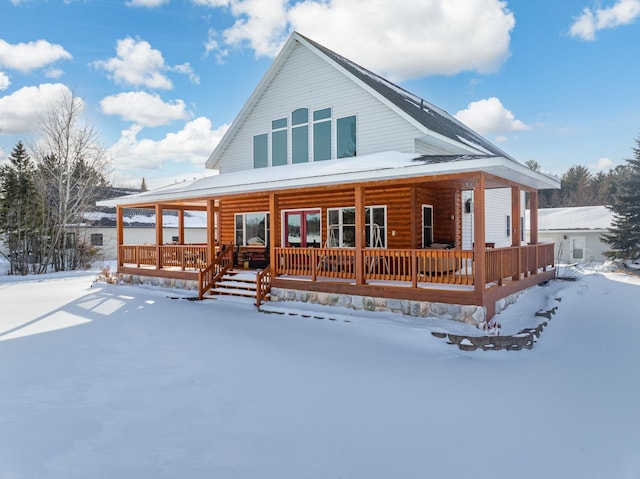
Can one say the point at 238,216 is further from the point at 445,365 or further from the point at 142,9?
the point at 445,365

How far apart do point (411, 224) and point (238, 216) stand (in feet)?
25.6

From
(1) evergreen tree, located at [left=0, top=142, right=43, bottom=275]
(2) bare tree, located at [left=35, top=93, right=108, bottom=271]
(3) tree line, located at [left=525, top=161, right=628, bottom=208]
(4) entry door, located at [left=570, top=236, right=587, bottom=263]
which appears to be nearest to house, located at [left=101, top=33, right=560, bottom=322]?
(2) bare tree, located at [left=35, top=93, right=108, bottom=271]

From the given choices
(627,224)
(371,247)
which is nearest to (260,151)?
(371,247)

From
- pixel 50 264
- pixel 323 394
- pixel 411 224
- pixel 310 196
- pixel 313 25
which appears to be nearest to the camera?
pixel 323 394

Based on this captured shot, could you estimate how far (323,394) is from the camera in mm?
5746

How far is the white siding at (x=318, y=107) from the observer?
13.5m

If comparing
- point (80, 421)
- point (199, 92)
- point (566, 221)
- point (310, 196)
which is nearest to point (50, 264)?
point (199, 92)

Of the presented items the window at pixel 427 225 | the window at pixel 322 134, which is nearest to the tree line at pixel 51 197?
the window at pixel 322 134

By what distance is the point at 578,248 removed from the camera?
94.5ft

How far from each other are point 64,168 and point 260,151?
59.2ft

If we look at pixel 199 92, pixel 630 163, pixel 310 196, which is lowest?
pixel 310 196

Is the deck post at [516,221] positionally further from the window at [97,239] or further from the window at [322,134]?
the window at [97,239]

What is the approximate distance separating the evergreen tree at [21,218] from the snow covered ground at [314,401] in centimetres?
1739

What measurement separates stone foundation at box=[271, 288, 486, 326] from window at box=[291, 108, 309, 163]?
556 centimetres
